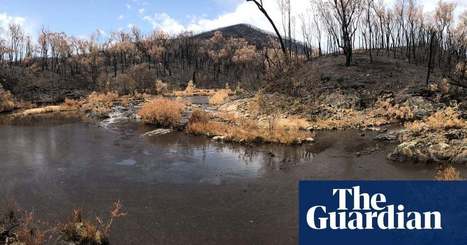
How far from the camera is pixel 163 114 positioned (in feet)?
94.4

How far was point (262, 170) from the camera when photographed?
1612cm

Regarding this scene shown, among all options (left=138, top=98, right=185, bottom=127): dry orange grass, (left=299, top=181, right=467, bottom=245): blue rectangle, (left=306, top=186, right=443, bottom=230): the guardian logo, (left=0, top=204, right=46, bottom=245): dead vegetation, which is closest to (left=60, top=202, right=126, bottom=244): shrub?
(left=0, top=204, right=46, bottom=245): dead vegetation

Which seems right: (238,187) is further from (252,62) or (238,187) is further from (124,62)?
(124,62)

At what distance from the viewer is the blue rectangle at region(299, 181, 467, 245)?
25.0ft

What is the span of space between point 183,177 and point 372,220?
901cm

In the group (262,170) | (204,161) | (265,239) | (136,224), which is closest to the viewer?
(265,239)

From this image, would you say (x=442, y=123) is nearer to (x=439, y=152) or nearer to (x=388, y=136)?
(x=388, y=136)

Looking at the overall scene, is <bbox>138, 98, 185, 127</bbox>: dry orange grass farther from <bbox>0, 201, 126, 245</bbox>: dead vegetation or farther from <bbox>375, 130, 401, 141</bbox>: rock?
<bbox>0, 201, 126, 245</bbox>: dead vegetation

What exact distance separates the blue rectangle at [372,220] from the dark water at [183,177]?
1.47 m

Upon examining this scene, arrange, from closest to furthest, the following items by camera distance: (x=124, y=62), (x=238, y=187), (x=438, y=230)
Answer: (x=438, y=230)
(x=238, y=187)
(x=124, y=62)

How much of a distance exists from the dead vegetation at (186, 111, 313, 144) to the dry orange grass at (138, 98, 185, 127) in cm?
242

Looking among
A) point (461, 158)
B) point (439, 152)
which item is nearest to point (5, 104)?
point (439, 152)

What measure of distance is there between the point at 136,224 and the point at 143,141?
13.0 meters

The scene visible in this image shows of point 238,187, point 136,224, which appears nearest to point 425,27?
point 238,187
